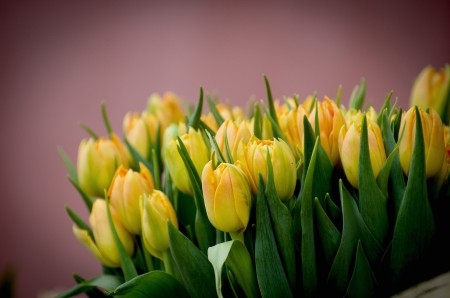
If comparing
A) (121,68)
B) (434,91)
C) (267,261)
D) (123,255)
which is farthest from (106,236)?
(121,68)

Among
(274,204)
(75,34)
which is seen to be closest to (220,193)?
(274,204)

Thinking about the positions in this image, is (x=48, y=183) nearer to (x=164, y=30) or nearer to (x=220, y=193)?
(x=164, y=30)

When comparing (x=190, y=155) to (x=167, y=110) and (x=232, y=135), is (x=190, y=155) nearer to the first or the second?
(x=232, y=135)

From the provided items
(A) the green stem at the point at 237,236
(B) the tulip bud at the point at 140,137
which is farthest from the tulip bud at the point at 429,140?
(B) the tulip bud at the point at 140,137

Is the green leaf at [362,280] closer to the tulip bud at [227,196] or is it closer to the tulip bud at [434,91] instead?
the tulip bud at [227,196]

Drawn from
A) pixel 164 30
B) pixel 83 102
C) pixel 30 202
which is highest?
pixel 164 30

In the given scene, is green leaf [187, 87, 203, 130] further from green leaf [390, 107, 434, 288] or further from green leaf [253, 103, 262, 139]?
green leaf [390, 107, 434, 288]

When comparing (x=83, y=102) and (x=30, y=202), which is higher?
(x=83, y=102)
